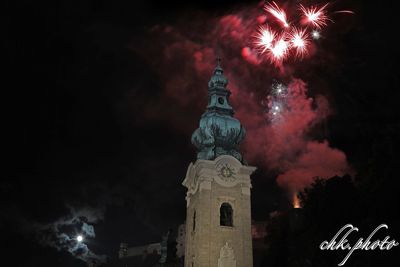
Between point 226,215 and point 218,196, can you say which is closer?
point 218,196

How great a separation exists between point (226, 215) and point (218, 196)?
1363mm

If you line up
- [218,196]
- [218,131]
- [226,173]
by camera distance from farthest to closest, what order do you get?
[218,131] < [226,173] < [218,196]

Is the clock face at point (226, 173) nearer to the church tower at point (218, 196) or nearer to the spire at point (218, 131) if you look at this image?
the church tower at point (218, 196)

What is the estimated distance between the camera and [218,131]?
32312 mm

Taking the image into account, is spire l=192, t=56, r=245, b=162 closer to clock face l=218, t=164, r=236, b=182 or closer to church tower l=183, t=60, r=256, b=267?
church tower l=183, t=60, r=256, b=267

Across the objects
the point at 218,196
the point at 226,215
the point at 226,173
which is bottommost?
the point at 226,215

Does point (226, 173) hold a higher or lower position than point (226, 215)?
higher

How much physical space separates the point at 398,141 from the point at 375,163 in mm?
2542

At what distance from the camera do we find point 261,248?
50906 millimetres

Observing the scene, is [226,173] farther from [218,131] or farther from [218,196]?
[218,131]

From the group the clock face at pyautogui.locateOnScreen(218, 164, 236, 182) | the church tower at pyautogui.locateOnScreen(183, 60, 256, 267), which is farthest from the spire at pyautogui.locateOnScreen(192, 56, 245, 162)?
the clock face at pyautogui.locateOnScreen(218, 164, 236, 182)

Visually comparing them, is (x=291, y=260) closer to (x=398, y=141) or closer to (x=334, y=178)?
(x=334, y=178)

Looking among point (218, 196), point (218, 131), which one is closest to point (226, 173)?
point (218, 196)

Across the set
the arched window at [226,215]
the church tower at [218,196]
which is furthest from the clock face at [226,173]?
the arched window at [226,215]
